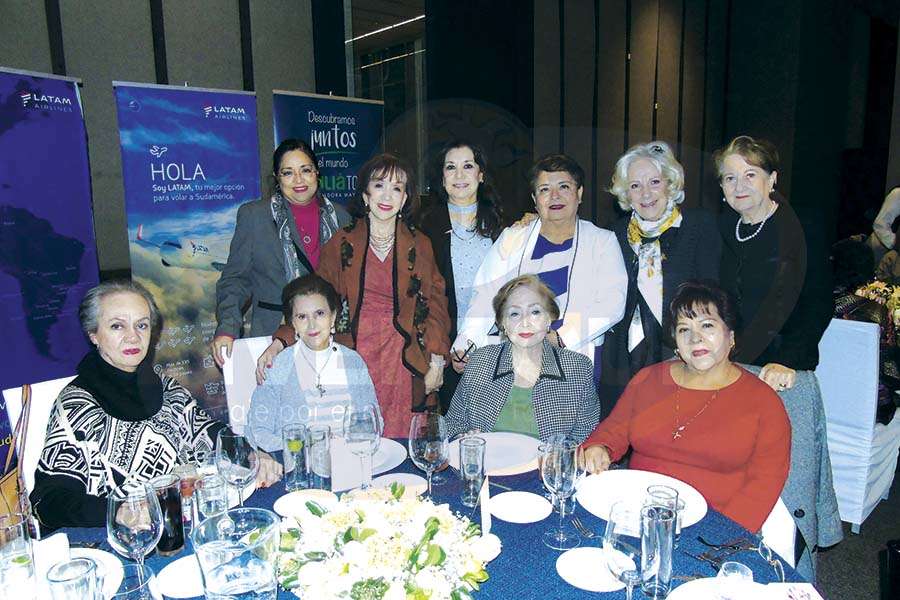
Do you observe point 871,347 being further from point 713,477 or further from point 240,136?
point 240,136

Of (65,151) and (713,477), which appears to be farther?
(65,151)

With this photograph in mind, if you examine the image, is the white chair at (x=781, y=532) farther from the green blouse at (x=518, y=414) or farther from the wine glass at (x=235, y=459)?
the wine glass at (x=235, y=459)

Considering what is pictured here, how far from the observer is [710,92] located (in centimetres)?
848

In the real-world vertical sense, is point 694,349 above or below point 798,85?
below

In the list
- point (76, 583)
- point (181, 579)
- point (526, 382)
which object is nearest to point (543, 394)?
point (526, 382)

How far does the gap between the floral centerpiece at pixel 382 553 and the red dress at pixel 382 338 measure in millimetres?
1803

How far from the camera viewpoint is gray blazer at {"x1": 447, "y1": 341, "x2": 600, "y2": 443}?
7.47ft

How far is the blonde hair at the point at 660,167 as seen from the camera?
2.71 m

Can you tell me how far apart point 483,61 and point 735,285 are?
3233mm

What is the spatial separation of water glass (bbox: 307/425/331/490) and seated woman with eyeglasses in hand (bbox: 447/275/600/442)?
719 millimetres

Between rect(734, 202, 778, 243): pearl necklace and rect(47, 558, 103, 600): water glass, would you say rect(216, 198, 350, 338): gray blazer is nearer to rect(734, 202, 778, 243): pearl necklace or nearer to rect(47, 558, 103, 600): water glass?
rect(734, 202, 778, 243): pearl necklace

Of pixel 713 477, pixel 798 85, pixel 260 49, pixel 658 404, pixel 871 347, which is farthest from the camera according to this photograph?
pixel 798 85

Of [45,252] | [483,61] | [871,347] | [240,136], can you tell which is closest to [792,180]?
[483,61]

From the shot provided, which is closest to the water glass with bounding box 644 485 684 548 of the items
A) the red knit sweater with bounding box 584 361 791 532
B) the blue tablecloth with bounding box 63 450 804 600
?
the blue tablecloth with bounding box 63 450 804 600
